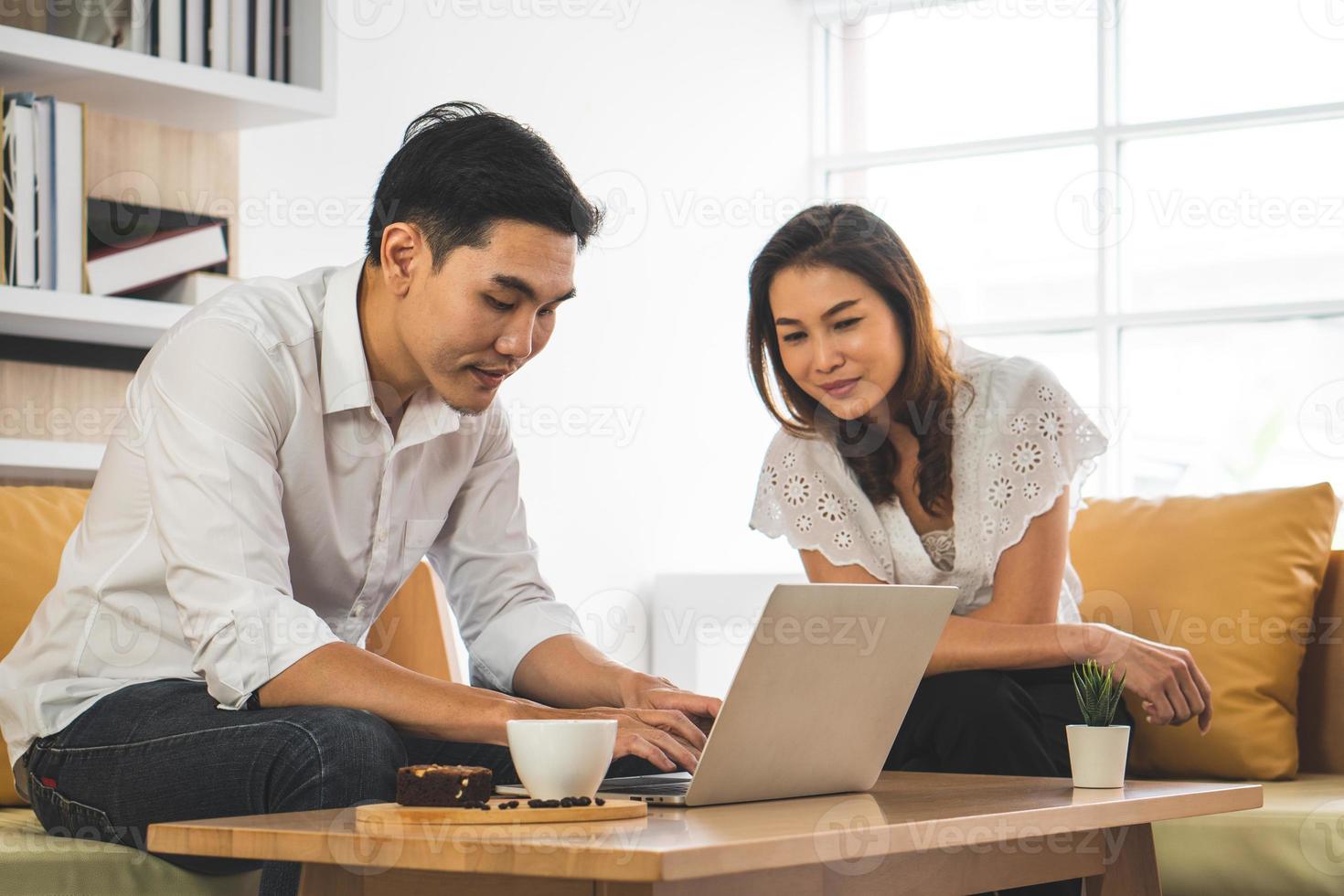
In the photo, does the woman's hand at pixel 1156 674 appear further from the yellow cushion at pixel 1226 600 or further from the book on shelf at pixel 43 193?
the book on shelf at pixel 43 193

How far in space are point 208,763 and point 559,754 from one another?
0.42 metres

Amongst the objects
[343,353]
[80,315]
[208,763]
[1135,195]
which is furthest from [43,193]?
[1135,195]

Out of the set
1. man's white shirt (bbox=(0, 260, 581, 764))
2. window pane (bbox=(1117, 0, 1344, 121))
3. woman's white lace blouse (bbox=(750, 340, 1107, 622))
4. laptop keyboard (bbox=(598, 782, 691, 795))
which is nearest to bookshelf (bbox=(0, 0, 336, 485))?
man's white shirt (bbox=(0, 260, 581, 764))

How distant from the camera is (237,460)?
1589mm

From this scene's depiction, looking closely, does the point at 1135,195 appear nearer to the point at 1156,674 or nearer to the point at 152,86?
the point at 1156,674

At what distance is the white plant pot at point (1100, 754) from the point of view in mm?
1467

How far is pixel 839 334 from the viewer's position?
2.28 meters

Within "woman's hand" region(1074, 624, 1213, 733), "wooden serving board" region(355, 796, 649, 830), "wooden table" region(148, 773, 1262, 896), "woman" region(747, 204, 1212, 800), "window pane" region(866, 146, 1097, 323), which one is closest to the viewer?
"wooden table" region(148, 773, 1262, 896)

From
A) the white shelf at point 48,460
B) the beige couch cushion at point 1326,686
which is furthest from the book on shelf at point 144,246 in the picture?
the beige couch cushion at point 1326,686

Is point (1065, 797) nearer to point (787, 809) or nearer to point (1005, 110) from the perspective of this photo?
point (787, 809)

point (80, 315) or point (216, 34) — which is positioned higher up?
point (216, 34)

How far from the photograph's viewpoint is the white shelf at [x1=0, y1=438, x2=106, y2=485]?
7.92 feet

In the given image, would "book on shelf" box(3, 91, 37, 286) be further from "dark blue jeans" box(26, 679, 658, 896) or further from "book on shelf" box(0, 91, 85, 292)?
"dark blue jeans" box(26, 679, 658, 896)

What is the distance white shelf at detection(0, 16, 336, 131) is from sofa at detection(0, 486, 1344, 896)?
2.44ft
